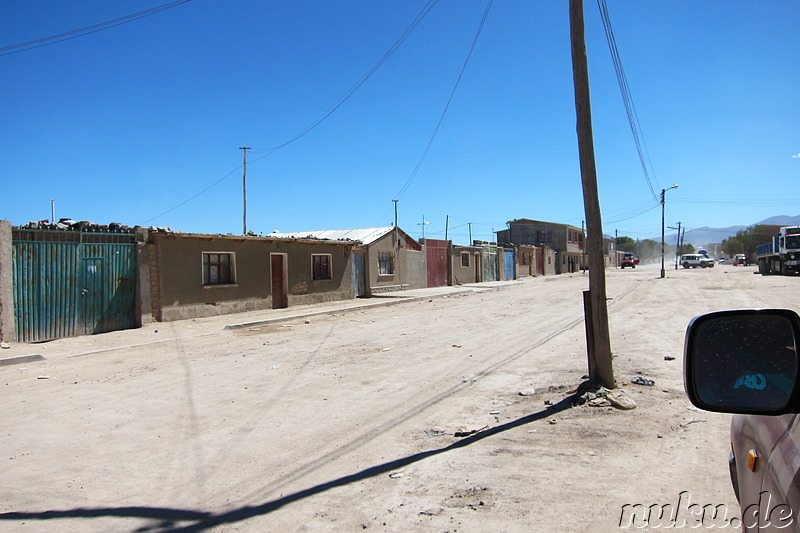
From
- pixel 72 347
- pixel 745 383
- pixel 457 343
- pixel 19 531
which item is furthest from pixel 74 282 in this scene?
pixel 745 383

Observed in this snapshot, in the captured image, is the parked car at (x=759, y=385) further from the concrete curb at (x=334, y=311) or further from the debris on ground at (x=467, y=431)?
the concrete curb at (x=334, y=311)

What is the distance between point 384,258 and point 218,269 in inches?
514

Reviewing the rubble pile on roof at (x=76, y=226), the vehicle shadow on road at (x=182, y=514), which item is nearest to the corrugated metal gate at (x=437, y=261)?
the rubble pile on roof at (x=76, y=226)

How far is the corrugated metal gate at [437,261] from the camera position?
3594 cm

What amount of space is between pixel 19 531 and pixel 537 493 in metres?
3.60

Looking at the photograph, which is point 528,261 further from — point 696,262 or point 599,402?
point 599,402

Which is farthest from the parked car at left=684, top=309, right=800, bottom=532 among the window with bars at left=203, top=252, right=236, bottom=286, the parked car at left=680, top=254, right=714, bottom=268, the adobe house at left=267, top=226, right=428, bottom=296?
the parked car at left=680, top=254, right=714, bottom=268

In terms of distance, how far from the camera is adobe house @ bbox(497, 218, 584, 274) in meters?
69.2

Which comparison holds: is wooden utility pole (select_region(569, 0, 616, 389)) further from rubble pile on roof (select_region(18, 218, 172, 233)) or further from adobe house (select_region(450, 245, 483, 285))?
adobe house (select_region(450, 245, 483, 285))

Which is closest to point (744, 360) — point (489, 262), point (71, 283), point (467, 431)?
point (467, 431)

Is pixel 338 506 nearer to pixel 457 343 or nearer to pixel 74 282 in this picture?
pixel 457 343

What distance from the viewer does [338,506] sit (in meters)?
3.84

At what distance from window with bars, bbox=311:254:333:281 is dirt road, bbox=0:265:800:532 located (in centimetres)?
1320

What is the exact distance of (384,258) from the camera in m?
30.7
